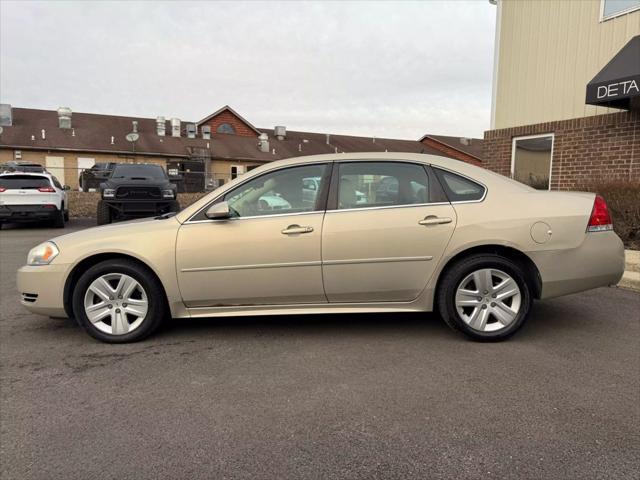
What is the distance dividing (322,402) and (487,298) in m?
1.76

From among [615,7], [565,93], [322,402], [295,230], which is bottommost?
[322,402]

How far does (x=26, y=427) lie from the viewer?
2799mm

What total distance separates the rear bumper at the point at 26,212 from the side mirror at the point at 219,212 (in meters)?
11.3

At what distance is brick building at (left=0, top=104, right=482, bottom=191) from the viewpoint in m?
32.6

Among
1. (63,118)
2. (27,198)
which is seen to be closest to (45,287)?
(27,198)

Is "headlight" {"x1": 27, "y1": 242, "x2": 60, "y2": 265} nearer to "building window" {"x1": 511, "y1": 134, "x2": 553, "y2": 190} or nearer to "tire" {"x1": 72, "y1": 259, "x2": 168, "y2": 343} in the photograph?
"tire" {"x1": 72, "y1": 259, "x2": 168, "y2": 343}

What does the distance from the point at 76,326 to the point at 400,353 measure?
3.03 meters

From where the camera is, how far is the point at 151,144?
119ft

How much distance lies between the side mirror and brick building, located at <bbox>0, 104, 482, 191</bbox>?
990 inches

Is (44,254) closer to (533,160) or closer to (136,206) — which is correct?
(136,206)

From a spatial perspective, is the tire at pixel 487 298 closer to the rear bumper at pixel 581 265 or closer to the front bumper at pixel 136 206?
the rear bumper at pixel 581 265

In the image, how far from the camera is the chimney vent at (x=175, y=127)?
39094 mm

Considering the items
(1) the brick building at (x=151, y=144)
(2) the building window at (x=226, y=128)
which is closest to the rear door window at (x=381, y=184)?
(1) the brick building at (x=151, y=144)

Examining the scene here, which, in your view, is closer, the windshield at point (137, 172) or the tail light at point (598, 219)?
the tail light at point (598, 219)
